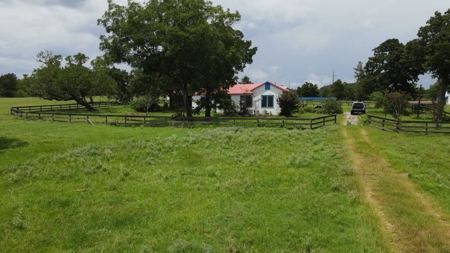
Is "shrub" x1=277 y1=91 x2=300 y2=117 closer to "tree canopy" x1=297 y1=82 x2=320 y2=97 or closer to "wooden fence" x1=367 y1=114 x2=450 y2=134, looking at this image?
"wooden fence" x1=367 y1=114 x2=450 y2=134

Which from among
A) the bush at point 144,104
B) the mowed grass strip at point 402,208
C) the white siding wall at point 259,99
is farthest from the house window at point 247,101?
the mowed grass strip at point 402,208

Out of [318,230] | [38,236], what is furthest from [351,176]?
[38,236]

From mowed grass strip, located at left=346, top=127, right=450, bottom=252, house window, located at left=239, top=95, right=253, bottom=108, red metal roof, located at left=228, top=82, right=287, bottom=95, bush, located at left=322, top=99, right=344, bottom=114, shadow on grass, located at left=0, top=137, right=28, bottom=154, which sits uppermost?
red metal roof, located at left=228, top=82, right=287, bottom=95

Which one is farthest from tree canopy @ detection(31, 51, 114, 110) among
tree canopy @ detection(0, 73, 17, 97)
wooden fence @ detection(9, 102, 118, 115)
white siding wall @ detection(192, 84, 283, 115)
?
tree canopy @ detection(0, 73, 17, 97)

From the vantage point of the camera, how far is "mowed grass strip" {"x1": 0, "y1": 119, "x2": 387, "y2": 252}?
5430 millimetres

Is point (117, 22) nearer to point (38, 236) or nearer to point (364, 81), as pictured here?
point (38, 236)

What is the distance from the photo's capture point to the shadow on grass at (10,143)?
14250 millimetres

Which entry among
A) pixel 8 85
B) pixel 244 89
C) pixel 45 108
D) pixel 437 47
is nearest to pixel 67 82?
pixel 45 108

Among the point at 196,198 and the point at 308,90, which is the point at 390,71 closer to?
the point at 308,90

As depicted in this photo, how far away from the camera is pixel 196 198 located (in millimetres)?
7531

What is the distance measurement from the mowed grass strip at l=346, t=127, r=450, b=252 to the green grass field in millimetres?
206

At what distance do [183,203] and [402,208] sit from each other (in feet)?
16.3

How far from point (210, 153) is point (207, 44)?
12842mm

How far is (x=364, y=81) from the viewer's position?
46.5m
